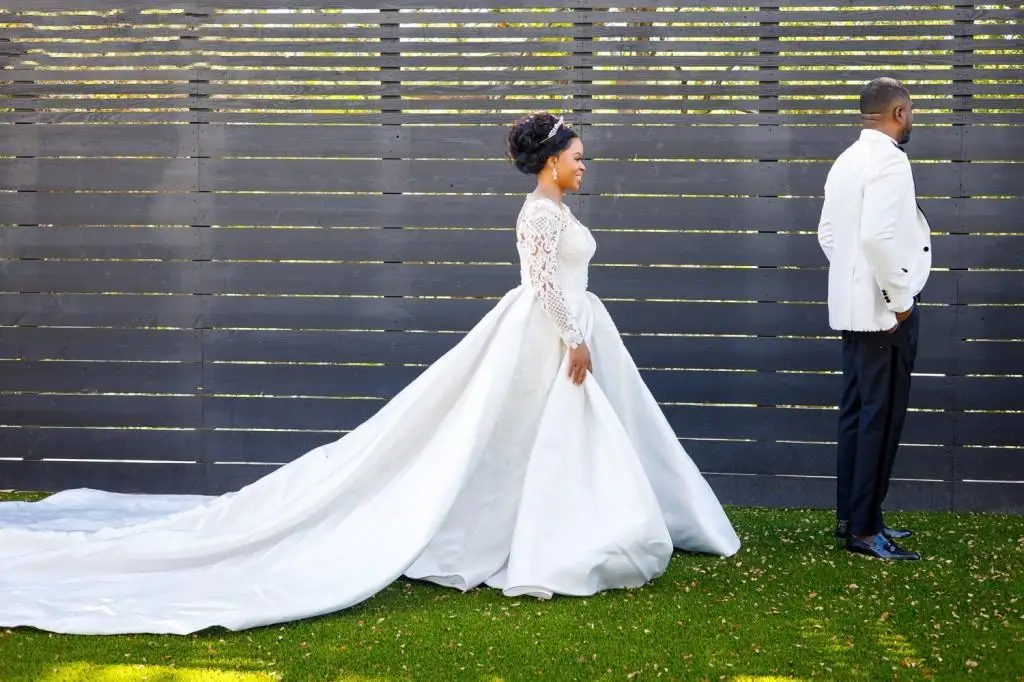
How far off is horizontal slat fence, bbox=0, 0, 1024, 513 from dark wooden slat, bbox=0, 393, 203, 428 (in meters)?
0.01

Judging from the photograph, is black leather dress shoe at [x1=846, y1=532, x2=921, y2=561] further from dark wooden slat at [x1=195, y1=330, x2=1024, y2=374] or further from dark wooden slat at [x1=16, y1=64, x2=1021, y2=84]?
dark wooden slat at [x1=16, y1=64, x2=1021, y2=84]

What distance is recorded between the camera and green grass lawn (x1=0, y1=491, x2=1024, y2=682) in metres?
3.23

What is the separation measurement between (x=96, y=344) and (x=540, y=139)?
8.42ft

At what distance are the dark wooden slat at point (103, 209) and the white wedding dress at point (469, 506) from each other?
162 cm

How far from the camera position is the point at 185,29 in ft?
18.2

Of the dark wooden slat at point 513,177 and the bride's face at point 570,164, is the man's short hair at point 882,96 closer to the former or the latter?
the dark wooden slat at point 513,177

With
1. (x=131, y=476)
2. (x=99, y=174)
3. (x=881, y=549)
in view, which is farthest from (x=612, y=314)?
Result: (x=99, y=174)

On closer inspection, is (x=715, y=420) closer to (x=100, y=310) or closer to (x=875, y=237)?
(x=875, y=237)

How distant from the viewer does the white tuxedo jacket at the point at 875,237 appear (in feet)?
13.9

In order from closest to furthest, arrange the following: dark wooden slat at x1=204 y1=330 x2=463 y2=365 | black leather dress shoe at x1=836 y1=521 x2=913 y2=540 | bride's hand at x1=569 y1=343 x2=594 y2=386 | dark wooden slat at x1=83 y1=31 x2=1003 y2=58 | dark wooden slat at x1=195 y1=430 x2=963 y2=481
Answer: bride's hand at x1=569 y1=343 x2=594 y2=386, black leather dress shoe at x1=836 y1=521 x2=913 y2=540, dark wooden slat at x1=83 y1=31 x2=1003 y2=58, dark wooden slat at x1=195 y1=430 x2=963 y2=481, dark wooden slat at x1=204 y1=330 x2=463 y2=365

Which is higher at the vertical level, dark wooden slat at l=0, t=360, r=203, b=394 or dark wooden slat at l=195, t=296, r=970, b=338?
dark wooden slat at l=195, t=296, r=970, b=338

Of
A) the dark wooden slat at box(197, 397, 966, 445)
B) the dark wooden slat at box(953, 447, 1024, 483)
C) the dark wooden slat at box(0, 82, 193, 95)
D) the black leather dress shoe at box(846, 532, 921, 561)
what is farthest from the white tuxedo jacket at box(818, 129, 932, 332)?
the dark wooden slat at box(0, 82, 193, 95)

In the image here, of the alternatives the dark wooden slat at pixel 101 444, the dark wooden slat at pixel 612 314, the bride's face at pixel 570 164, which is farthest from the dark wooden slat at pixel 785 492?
the dark wooden slat at pixel 101 444

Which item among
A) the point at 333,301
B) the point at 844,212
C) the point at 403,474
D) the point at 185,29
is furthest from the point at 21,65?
the point at 844,212
